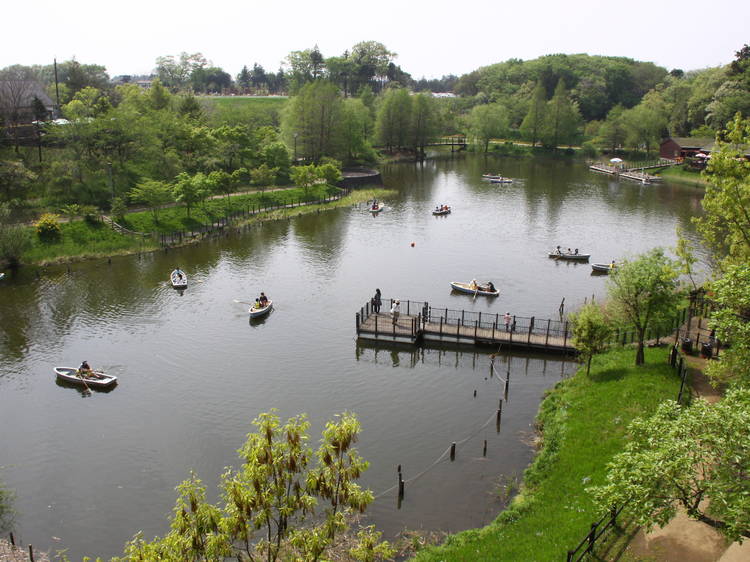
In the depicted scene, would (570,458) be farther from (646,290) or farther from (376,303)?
(376,303)

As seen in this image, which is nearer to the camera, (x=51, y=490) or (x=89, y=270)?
(x=51, y=490)

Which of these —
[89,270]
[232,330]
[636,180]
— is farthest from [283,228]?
[636,180]

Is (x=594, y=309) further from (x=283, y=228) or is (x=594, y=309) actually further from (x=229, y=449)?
(x=283, y=228)

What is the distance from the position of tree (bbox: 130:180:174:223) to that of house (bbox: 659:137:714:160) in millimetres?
100118

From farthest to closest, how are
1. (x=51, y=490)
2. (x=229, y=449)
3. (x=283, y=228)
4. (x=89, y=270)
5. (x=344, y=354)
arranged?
(x=283, y=228)
(x=89, y=270)
(x=344, y=354)
(x=229, y=449)
(x=51, y=490)

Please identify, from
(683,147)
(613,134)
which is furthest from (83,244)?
(613,134)

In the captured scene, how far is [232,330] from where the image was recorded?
43844 millimetres

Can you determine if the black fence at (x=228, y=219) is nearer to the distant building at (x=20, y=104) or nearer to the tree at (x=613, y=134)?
the distant building at (x=20, y=104)

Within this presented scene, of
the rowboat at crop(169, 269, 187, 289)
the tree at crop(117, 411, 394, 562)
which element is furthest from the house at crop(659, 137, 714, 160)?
the tree at crop(117, 411, 394, 562)

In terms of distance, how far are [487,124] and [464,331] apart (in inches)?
4628

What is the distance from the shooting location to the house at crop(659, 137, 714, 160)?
120m

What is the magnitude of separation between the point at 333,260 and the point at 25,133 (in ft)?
158

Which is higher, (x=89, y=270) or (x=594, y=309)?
(x=594, y=309)

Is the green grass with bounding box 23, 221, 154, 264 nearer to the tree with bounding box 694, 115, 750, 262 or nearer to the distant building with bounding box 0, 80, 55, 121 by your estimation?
the distant building with bounding box 0, 80, 55, 121
